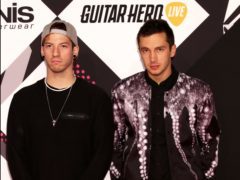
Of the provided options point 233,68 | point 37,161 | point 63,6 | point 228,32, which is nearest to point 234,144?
point 233,68

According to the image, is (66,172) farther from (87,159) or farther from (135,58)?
(135,58)

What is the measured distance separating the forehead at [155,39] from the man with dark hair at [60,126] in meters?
0.40

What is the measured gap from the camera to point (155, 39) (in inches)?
85.0

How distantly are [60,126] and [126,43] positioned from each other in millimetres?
781

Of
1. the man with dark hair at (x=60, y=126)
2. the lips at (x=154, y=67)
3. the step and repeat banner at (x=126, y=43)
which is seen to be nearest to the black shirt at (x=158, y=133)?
the lips at (x=154, y=67)

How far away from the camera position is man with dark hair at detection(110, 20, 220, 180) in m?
2.18

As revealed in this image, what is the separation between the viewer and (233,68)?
259 cm

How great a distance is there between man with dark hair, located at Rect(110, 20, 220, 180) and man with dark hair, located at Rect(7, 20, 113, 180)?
139 mm

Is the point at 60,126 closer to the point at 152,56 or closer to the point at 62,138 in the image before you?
the point at 62,138

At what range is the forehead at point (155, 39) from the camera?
216cm

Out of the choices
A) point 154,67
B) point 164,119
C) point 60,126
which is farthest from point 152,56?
point 60,126

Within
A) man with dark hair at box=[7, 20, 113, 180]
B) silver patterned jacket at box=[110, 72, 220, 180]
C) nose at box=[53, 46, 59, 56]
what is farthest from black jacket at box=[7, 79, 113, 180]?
nose at box=[53, 46, 59, 56]

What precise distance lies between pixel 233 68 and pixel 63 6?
120 centimetres

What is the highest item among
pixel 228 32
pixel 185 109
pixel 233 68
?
pixel 228 32
